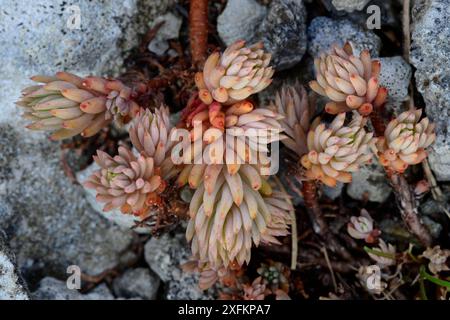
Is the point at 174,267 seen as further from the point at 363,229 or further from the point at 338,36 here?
the point at 338,36

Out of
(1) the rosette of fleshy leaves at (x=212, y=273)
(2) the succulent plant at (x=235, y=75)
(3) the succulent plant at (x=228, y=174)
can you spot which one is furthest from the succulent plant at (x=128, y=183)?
(1) the rosette of fleshy leaves at (x=212, y=273)

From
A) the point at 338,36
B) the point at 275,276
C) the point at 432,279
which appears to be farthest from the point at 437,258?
the point at 338,36

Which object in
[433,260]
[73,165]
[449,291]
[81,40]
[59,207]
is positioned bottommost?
[449,291]

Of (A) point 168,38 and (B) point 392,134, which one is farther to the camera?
(A) point 168,38

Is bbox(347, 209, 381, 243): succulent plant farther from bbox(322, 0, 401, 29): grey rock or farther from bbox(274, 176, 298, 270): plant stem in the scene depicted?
bbox(322, 0, 401, 29): grey rock

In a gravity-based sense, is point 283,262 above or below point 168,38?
below

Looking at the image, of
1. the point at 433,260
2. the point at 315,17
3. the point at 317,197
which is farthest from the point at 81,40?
the point at 433,260

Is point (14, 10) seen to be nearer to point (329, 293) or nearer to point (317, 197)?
point (317, 197)
